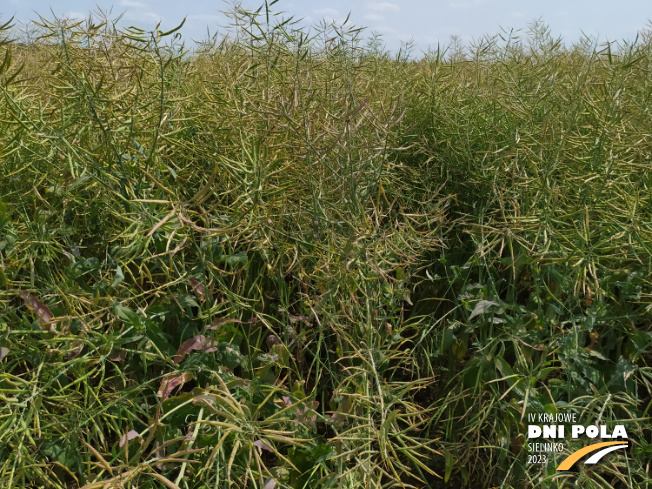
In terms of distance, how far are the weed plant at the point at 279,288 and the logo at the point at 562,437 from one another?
5cm

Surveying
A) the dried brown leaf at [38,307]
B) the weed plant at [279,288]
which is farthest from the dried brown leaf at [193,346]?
the dried brown leaf at [38,307]

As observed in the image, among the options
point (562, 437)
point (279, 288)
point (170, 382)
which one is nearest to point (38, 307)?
point (170, 382)

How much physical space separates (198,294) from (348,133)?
1.98ft

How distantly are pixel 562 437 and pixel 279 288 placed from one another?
87 centimetres

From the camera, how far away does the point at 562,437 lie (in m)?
1.55

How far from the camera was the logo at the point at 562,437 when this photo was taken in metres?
1.52

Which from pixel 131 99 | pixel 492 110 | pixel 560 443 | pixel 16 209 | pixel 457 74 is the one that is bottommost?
pixel 560 443

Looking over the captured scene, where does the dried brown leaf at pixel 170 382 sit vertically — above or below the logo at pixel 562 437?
above

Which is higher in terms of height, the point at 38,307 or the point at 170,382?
the point at 38,307

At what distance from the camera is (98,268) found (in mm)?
1544

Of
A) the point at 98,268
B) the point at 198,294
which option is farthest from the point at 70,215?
the point at 198,294

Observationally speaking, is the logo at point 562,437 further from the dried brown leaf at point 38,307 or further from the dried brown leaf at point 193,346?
the dried brown leaf at point 38,307

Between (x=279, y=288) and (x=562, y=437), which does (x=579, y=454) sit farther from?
(x=279, y=288)

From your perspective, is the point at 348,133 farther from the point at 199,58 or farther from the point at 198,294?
the point at 199,58
